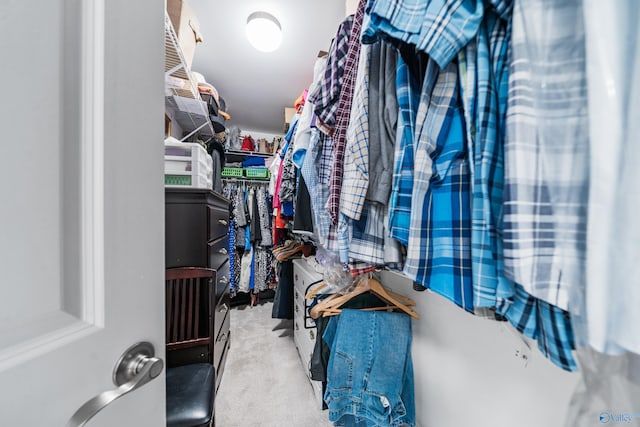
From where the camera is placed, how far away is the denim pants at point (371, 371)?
73 cm

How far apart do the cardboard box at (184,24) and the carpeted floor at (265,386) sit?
1.83 metres

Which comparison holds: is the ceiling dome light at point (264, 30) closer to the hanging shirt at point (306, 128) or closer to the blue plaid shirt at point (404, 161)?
the hanging shirt at point (306, 128)

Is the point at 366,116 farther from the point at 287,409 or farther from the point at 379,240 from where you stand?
the point at 287,409

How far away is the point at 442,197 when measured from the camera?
1.18 feet

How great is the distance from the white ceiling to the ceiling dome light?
0.03 m

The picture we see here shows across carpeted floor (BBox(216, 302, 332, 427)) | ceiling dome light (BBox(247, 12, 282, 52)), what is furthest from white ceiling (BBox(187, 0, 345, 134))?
carpeted floor (BBox(216, 302, 332, 427))

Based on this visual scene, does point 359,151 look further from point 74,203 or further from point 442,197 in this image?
point 74,203

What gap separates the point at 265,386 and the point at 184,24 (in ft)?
6.53

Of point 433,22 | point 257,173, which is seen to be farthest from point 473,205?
point 257,173

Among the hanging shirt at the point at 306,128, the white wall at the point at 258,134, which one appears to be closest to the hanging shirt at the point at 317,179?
the hanging shirt at the point at 306,128

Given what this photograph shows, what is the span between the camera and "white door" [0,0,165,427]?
200 mm

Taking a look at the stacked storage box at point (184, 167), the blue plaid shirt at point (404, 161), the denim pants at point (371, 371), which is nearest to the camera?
the blue plaid shirt at point (404, 161)

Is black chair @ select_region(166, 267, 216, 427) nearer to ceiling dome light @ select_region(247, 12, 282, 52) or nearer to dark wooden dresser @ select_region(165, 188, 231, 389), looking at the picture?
dark wooden dresser @ select_region(165, 188, 231, 389)

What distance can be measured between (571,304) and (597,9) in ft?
0.99
